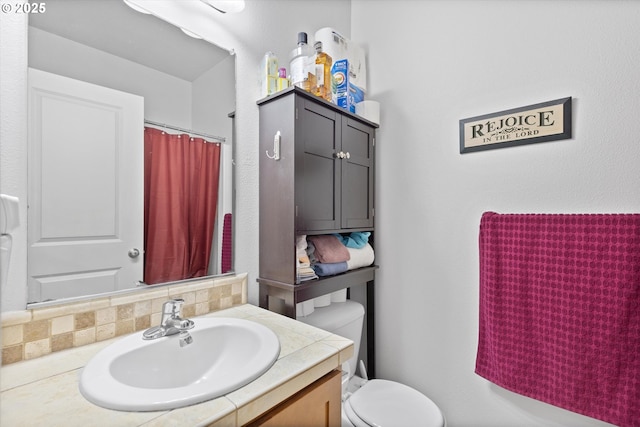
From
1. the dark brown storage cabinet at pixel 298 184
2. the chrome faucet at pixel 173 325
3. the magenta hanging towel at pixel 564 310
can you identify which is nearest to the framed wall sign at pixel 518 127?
the magenta hanging towel at pixel 564 310

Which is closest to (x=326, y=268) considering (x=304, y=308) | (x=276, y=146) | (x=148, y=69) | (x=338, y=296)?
(x=304, y=308)

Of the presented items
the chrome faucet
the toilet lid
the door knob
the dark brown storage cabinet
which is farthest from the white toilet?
the door knob

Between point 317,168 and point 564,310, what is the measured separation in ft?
3.35

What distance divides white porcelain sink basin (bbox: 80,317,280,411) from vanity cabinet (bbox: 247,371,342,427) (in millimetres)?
91

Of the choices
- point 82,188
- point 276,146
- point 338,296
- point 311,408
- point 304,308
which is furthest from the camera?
point 338,296

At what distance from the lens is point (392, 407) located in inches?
48.1

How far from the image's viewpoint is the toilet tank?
1.30 meters

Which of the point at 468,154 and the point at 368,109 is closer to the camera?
the point at 468,154

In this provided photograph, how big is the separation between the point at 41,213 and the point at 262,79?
861 millimetres

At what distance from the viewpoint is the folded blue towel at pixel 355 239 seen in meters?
1.47

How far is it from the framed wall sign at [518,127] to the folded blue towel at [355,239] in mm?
599

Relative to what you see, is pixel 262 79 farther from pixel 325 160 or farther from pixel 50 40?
pixel 50 40

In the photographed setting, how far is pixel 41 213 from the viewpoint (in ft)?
2.59
